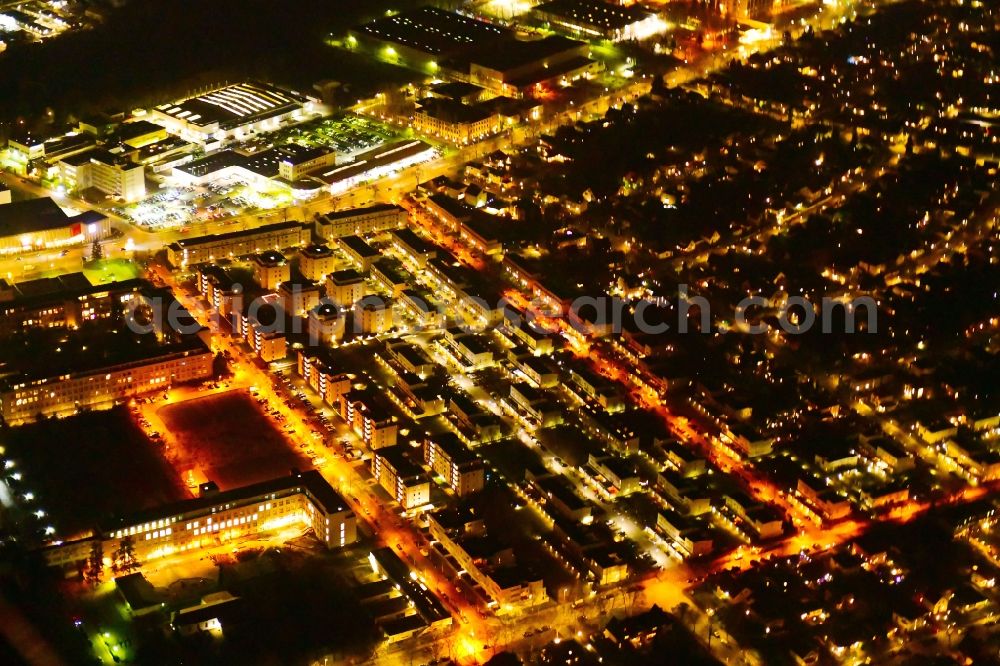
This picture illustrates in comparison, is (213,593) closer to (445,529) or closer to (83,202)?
(445,529)

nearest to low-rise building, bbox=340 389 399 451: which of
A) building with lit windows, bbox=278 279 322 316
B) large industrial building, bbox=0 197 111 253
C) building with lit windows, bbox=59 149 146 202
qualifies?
→ building with lit windows, bbox=278 279 322 316

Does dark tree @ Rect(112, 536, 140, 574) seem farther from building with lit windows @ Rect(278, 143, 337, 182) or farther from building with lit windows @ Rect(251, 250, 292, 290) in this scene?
building with lit windows @ Rect(278, 143, 337, 182)

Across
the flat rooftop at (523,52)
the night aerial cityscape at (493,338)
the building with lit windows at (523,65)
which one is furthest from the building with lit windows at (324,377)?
the flat rooftop at (523,52)

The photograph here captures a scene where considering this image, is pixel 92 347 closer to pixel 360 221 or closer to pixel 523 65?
pixel 360 221

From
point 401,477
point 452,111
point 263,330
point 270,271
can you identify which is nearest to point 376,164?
point 452,111

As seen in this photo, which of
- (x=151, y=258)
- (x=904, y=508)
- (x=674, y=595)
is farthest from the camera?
(x=151, y=258)

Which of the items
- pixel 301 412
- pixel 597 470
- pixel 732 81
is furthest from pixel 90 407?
pixel 732 81
